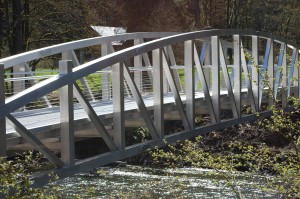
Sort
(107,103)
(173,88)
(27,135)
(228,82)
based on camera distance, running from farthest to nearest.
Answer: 1. (228,82)
2. (107,103)
3. (173,88)
4. (27,135)

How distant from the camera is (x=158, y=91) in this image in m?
15.1

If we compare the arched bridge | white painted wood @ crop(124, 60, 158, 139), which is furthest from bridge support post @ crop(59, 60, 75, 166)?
white painted wood @ crop(124, 60, 158, 139)

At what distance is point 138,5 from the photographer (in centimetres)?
3816

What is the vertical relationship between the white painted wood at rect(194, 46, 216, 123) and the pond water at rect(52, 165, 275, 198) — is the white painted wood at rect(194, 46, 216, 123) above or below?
above

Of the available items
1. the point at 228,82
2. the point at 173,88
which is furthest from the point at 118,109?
the point at 228,82

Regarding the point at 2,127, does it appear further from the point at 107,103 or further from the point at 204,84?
the point at 204,84

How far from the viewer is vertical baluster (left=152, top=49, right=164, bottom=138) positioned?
14930 mm

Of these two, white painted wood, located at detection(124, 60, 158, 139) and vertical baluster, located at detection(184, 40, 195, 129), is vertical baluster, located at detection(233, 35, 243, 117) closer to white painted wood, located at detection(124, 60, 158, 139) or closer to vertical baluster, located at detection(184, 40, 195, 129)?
vertical baluster, located at detection(184, 40, 195, 129)

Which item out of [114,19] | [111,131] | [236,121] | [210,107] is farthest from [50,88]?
[114,19]

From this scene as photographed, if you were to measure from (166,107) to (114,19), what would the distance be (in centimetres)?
2073

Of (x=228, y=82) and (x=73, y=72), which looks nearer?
(x=73, y=72)

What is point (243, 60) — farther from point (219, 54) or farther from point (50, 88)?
point (50, 88)

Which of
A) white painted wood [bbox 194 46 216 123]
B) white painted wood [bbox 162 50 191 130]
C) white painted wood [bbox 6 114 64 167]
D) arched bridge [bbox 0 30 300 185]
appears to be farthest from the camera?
white painted wood [bbox 194 46 216 123]

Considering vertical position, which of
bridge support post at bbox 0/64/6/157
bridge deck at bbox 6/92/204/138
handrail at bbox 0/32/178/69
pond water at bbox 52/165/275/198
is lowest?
pond water at bbox 52/165/275/198
